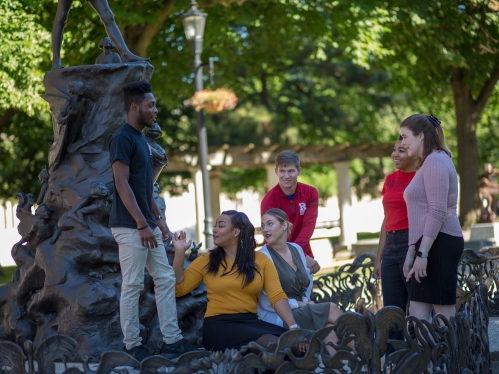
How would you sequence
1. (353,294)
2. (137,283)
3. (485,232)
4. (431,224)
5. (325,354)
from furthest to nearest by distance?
(485,232), (353,294), (137,283), (431,224), (325,354)

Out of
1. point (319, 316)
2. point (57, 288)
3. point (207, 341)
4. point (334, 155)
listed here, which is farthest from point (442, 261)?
point (334, 155)

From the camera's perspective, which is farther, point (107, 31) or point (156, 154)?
point (107, 31)

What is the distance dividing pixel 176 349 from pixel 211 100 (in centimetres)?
1102

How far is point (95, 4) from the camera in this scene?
645 cm

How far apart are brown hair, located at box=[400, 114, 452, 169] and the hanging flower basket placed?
10610 mm

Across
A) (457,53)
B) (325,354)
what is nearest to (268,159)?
(457,53)

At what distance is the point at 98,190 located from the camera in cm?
584

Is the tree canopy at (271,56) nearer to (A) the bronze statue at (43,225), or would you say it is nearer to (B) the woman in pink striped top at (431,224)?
(A) the bronze statue at (43,225)

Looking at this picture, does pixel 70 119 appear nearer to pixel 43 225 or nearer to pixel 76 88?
pixel 76 88

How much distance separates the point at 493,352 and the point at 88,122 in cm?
387

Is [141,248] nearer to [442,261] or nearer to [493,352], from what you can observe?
[442,261]

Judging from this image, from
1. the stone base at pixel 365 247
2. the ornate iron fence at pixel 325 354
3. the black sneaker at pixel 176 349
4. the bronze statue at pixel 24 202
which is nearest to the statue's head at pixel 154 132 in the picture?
the bronze statue at pixel 24 202

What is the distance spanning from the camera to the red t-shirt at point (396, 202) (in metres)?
5.80

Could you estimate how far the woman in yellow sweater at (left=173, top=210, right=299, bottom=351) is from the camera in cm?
509
